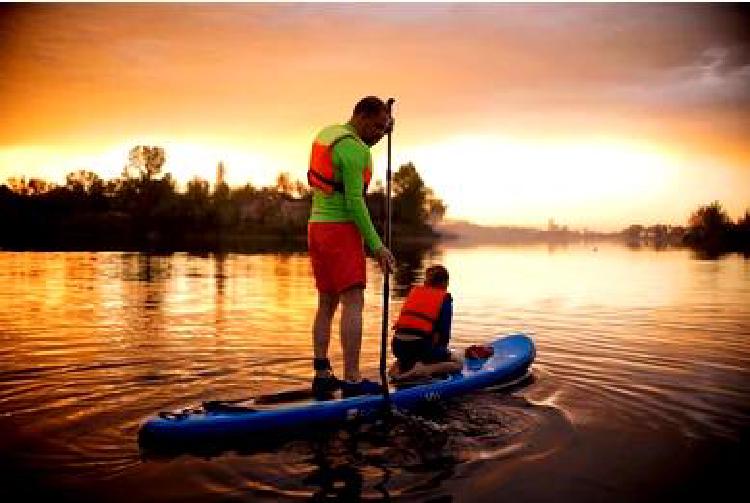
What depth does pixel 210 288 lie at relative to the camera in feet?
66.1

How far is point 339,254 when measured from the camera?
632 centimetres

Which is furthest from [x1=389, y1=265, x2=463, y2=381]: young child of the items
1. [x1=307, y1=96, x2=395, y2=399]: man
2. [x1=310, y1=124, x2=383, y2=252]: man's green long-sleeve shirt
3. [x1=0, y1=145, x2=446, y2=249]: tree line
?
[x1=0, y1=145, x2=446, y2=249]: tree line

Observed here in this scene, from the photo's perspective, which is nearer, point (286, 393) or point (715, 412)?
point (286, 393)

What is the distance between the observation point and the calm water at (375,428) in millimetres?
4473

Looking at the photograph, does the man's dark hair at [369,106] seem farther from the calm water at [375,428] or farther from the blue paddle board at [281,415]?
the calm water at [375,428]

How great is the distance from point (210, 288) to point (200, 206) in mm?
108817

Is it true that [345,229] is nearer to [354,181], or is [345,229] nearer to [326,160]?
[354,181]

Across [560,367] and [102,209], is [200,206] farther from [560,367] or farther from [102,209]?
[560,367]

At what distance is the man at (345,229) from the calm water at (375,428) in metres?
0.94

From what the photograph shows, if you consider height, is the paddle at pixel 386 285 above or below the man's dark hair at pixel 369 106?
below

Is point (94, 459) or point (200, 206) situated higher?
point (200, 206)

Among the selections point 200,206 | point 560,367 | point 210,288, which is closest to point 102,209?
point 200,206

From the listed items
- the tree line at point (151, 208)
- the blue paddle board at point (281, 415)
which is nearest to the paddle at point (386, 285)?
the blue paddle board at point (281, 415)

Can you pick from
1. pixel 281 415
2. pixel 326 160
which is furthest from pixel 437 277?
pixel 281 415
